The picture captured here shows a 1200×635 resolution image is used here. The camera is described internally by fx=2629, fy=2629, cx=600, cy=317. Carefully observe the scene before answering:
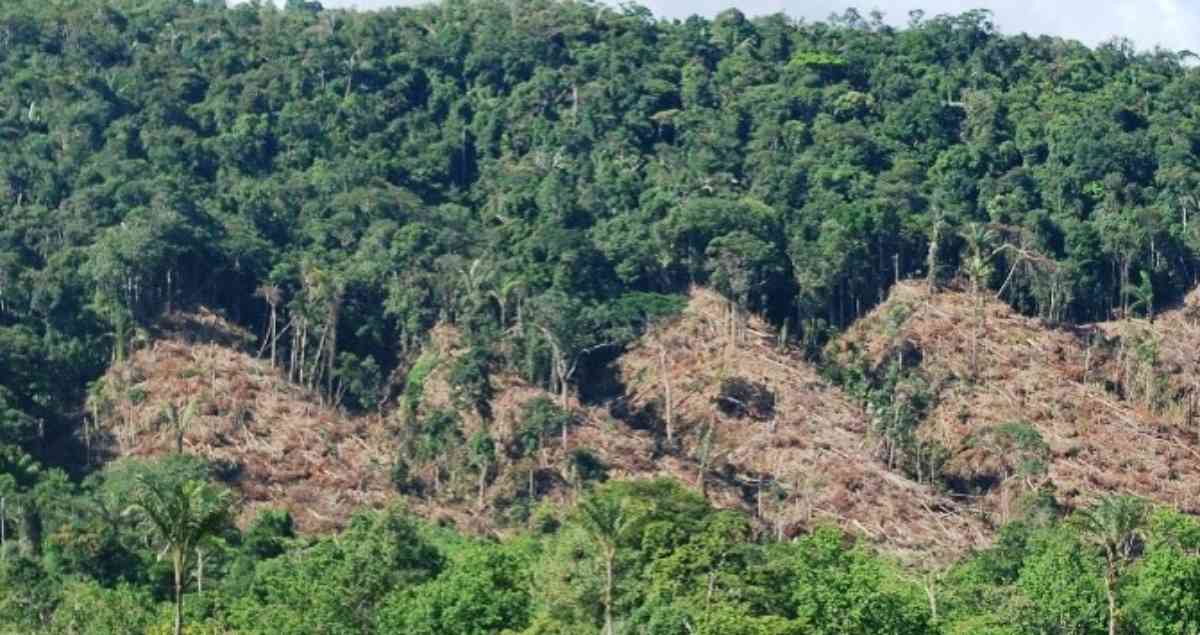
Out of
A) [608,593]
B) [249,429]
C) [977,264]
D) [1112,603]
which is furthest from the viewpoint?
[977,264]

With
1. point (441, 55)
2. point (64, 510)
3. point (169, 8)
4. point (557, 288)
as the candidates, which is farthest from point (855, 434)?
point (169, 8)

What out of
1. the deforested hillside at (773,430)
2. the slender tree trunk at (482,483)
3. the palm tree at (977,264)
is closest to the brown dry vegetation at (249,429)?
the slender tree trunk at (482,483)

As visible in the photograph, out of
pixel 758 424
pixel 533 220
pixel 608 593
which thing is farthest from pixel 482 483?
pixel 608 593

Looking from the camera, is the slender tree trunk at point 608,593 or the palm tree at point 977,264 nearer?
the slender tree trunk at point 608,593

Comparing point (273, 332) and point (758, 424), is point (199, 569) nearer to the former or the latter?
point (273, 332)

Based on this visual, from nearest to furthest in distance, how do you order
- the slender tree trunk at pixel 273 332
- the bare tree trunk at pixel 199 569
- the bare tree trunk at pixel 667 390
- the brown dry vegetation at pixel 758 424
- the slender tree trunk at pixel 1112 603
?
the slender tree trunk at pixel 1112 603 < the bare tree trunk at pixel 199 569 < the brown dry vegetation at pixel 758 424 < the bare tree trunk at pixel 667 390 < the slender tree trunk at pixel 273 332

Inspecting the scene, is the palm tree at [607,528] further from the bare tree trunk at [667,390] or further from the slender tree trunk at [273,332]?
the slender tree trunk at [273,332]

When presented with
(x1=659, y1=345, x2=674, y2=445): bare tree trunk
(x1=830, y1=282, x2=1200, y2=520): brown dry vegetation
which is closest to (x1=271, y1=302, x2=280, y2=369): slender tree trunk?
(x1=659, y1=345, x2=674, y2=445): bare tree trunk
